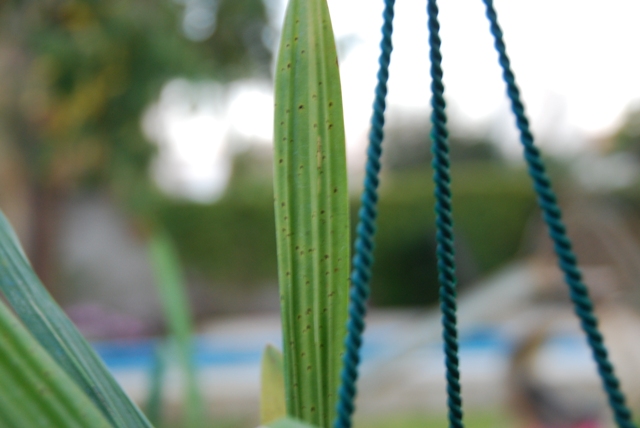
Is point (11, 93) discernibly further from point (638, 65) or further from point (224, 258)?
point (638, 65)

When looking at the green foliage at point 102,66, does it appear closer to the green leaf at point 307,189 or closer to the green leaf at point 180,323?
the green leaf at point 180,323

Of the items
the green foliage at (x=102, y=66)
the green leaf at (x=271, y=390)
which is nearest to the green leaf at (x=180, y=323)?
the green leaf at (x=271, y=390)

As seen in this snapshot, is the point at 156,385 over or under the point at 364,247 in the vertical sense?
over

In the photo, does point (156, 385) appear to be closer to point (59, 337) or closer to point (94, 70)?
point (59, 337)

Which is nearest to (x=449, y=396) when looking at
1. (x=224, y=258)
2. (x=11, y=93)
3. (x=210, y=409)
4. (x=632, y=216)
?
(x=210, y=409)

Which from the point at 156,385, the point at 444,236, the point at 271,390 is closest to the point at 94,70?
the point at 156,385
